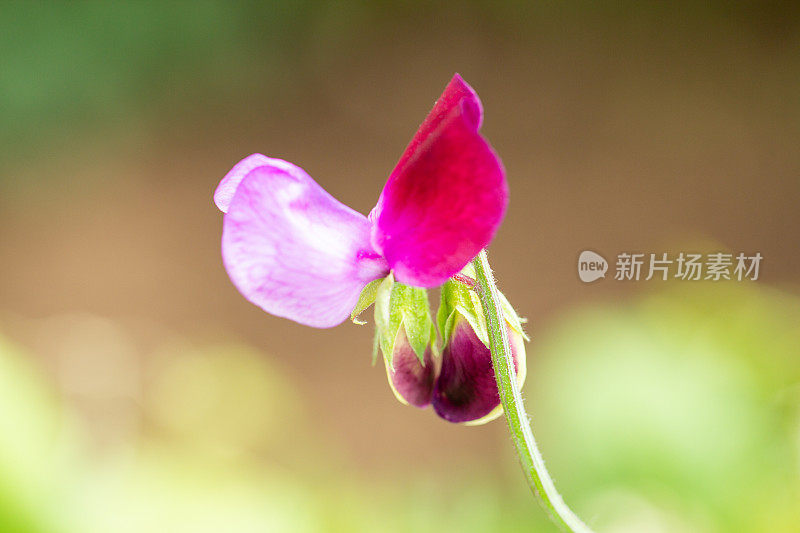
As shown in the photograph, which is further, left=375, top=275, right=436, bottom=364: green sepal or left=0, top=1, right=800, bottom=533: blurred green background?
left=0, top=1, right=800, bottom=533: blurred green background

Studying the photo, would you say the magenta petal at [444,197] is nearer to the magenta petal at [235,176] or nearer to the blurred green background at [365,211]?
the magenta petal at [235,176]

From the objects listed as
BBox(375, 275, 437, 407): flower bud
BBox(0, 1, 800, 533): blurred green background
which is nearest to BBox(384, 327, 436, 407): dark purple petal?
BBox(375, 275, 437, 407): flower bud

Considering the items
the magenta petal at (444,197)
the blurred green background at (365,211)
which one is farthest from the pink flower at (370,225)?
the blurred green background at (365,211)

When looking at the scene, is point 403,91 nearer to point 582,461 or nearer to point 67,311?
point 67,311

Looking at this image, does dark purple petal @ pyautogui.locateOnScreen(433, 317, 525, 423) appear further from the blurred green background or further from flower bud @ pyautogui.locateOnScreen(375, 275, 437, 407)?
the blurred green background

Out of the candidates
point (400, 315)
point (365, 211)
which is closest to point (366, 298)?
point (400, 315)

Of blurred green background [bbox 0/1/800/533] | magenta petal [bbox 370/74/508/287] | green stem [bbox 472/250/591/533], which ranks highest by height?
blurred green background [bbox 0/1/800/533]

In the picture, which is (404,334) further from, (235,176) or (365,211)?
(365,211)
